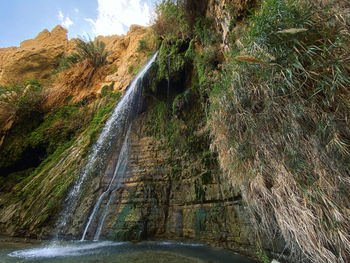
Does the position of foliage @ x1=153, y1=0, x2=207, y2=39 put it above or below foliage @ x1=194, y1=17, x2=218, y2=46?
above

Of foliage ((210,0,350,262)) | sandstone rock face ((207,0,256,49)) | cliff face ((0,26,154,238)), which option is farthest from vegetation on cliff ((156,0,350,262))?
cliff face ((0,26,154,238))

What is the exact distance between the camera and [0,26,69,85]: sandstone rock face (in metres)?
11.3

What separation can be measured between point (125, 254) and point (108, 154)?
3491 millimetres

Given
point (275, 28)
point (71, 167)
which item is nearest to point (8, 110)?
point (71, 167)

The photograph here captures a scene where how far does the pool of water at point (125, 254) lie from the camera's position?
2732 millimetres

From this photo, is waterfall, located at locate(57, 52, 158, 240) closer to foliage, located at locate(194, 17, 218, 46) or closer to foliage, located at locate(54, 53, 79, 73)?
foliage, located at locate(194, 17, 218, 46)

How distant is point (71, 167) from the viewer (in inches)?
228

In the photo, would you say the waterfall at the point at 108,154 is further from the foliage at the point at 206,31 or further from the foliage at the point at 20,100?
the foliage at the point at 20,100

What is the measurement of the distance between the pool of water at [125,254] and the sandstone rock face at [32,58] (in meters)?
11.6

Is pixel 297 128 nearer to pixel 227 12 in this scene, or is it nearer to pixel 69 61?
pixel 227 12

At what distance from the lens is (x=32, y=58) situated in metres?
11.8

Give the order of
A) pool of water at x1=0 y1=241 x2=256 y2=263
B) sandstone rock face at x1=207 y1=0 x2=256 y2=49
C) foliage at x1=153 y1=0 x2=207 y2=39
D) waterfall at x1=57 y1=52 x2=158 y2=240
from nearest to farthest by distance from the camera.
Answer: pool of water at x1=0 y1=241 x2=256 y2=263
sandstone rock face at x1=207 y1=0 x2=256 y2=49
waterfall at x1=57 y1=52 x2=158 y2=240
foliage at x1=153 y1=0 x2=207 y2=39

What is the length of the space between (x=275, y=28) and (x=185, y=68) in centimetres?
408

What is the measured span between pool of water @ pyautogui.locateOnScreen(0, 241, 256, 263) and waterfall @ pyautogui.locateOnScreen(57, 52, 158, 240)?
824 millimetres
